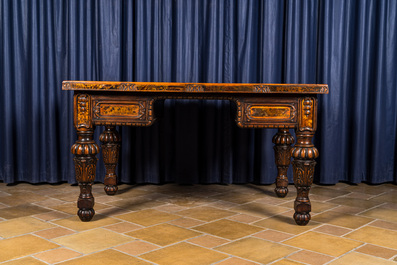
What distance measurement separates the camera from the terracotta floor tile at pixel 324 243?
6.34 ft

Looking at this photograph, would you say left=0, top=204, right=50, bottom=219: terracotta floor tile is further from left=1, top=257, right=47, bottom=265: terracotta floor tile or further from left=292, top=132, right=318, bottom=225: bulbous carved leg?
left=292, top=132, right=318, bottom=225: bulbous carved leg

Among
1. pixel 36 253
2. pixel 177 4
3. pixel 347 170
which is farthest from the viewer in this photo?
pixel 347 170

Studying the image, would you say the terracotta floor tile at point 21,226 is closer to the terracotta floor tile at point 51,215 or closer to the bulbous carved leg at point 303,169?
the terracotta floor tile at point 51,215

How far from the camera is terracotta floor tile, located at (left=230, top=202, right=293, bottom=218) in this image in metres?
2.56

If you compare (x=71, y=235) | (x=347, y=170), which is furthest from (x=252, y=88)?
(x=347, y=170)

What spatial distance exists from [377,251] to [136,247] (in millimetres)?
1052

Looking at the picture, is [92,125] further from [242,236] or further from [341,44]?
[341,44]

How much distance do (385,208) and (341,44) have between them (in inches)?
52.1

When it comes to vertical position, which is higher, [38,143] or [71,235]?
[38,143]

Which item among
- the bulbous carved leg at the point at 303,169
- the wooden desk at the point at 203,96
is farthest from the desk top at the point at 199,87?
the bulbous carved leg at the point at 303,169

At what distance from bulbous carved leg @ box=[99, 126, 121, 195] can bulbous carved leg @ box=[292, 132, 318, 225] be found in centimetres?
124

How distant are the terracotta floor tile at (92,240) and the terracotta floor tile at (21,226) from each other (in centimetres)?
23

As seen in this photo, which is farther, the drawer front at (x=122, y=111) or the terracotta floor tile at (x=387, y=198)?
the terracotta floor tile at (x=387, y=198)

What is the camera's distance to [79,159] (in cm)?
227
